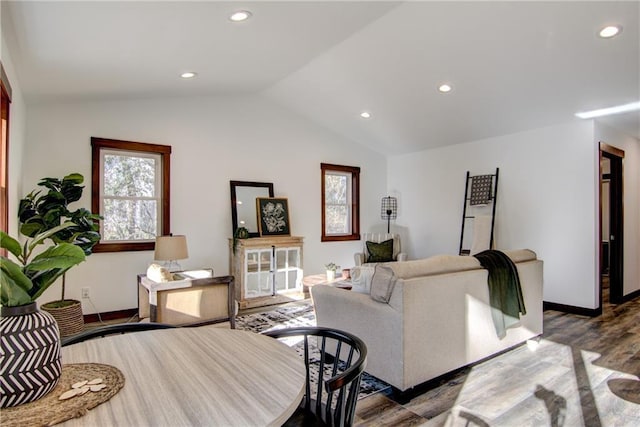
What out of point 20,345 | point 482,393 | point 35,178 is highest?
point 35,178

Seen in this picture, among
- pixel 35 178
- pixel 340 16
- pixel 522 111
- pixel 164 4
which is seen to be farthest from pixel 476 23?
pixel 35 178

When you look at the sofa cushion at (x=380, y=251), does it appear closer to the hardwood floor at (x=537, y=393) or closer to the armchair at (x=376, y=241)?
the armchair at (x=376, y=241)

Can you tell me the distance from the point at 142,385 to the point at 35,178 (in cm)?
404

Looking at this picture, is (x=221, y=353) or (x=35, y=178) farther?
(x=35, y=178)

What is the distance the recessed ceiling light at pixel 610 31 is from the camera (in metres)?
3.05

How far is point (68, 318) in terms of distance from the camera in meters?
3.44

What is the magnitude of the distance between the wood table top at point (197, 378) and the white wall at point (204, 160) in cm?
350

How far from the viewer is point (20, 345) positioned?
2.98 ft

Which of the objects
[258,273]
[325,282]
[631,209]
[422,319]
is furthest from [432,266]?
[631,209]

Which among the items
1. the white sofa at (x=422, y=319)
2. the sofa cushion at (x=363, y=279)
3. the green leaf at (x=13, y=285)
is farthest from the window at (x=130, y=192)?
the green leaf at (x=13, y=285)

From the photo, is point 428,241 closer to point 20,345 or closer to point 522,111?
point 522,111

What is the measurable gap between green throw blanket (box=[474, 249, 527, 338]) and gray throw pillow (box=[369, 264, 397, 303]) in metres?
1.00

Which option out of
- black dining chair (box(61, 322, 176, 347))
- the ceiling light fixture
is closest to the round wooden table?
black dining chair (box(61, 322, 176, 347))

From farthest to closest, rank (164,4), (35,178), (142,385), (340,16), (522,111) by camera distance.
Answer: (522,111) → (35,178) → (340,16) → (164,4) → (142,385)
